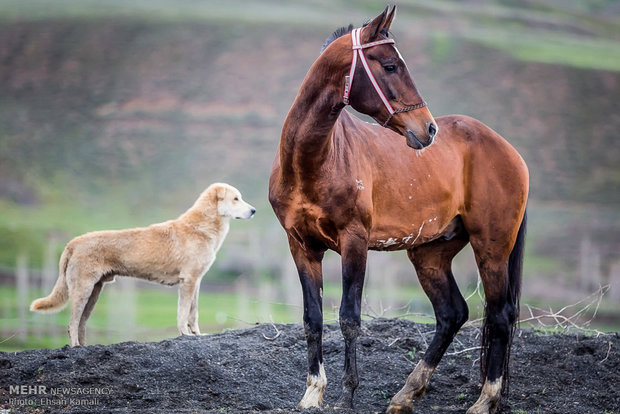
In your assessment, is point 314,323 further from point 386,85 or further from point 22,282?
point 22,282

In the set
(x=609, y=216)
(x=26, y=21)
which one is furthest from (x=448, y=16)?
(x=26, y=21)

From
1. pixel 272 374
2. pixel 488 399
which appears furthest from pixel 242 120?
pixel 488 399

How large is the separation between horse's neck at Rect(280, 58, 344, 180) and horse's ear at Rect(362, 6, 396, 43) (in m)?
0.38

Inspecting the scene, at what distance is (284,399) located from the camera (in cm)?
639

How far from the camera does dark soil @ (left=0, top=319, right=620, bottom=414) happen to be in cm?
597

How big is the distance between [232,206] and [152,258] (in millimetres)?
1304

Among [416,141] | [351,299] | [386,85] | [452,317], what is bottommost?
[452,317]

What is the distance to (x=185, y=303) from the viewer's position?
9367 millimetres

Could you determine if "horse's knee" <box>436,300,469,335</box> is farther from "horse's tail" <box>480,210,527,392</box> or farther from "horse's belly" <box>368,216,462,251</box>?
"horse's belly" <box>368,216,462,251</box>

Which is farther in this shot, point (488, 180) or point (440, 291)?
point (440, 291)

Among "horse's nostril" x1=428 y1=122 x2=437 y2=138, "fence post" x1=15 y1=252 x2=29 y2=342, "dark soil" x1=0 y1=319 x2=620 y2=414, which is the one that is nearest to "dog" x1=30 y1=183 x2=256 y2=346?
"dark soil" x1=0 y1=319 x2=620 y2=414

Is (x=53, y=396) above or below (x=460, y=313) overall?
below

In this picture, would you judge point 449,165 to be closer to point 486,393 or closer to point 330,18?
point 486,393

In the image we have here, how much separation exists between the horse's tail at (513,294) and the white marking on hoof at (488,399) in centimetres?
16
